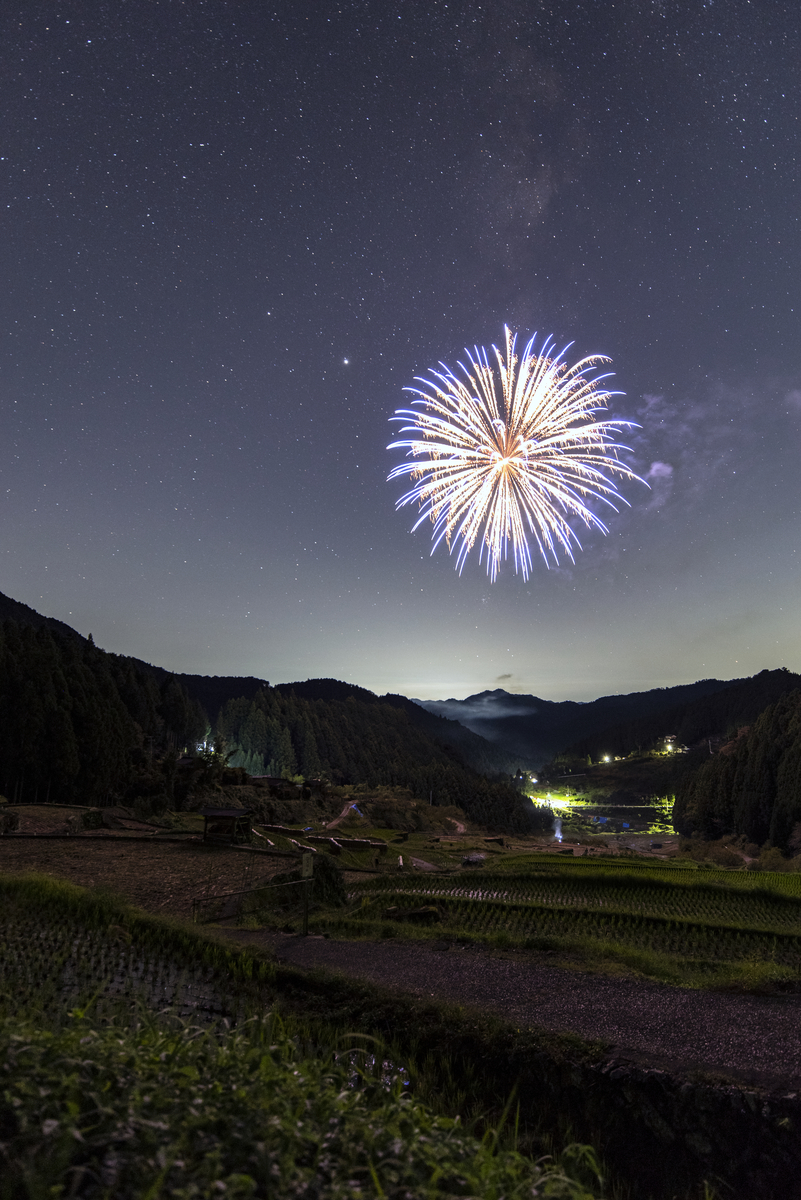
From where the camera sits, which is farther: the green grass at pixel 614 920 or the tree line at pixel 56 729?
the tree line at pixel 56 729

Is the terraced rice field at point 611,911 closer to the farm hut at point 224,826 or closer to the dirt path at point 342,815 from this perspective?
the farm hut at point 224,826

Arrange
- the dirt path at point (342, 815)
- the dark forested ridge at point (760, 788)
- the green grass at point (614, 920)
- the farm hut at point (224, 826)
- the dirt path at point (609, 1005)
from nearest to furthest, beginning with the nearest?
the dirt path at point (609, 1005), the green grass at point (614, 920), the farm hut at point (224, 826), the dirt path at point (342, 815), the dark forested ridge at point (760, 788)

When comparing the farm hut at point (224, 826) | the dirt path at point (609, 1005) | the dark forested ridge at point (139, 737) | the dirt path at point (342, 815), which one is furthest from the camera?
the dirt path at point (342, 815)

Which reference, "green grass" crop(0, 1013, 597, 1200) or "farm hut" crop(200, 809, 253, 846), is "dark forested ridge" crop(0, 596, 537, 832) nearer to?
"farm hut" crop(200, 809, 253, 846)

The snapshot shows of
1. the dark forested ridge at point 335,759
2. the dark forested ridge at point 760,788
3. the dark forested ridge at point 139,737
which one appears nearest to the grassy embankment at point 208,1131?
the dark forested ridge at point 139,737

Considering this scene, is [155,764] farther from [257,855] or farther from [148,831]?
[257,855]

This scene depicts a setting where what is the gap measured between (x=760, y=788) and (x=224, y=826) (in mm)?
87489

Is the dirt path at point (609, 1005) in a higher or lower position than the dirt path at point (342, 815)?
higher

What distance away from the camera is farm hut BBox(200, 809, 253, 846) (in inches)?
1403

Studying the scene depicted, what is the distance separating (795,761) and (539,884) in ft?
223

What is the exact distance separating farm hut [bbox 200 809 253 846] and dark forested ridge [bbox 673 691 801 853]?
233ft

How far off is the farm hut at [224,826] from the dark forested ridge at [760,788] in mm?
70959

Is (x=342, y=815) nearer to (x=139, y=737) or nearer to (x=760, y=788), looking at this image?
(x=139, y=737)

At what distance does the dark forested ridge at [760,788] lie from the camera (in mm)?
78812
